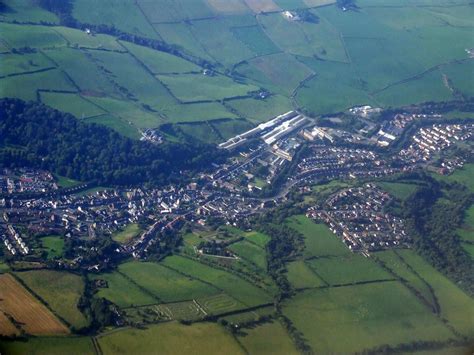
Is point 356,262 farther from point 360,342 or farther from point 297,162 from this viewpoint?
point 297,162

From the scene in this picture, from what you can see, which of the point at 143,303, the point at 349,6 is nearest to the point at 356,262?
the point at 143,303

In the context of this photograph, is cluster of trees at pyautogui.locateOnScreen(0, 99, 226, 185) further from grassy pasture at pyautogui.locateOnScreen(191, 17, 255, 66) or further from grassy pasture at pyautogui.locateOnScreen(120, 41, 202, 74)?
grassy pasture at pyautogui.locateOnScreen(191, 17, 255, 66)

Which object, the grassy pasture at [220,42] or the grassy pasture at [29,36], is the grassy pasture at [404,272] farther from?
the grassy pasture at [29,36]

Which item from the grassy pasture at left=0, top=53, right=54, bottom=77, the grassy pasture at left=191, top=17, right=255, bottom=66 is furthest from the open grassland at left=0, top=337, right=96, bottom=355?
the grassy pasture at left=191, top=17, right=255, bottom=66

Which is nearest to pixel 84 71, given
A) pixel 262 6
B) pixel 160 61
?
pixel 160 61

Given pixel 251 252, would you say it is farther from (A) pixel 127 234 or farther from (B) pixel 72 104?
(B) pixel 72 104

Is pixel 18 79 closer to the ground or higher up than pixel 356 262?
higher up
